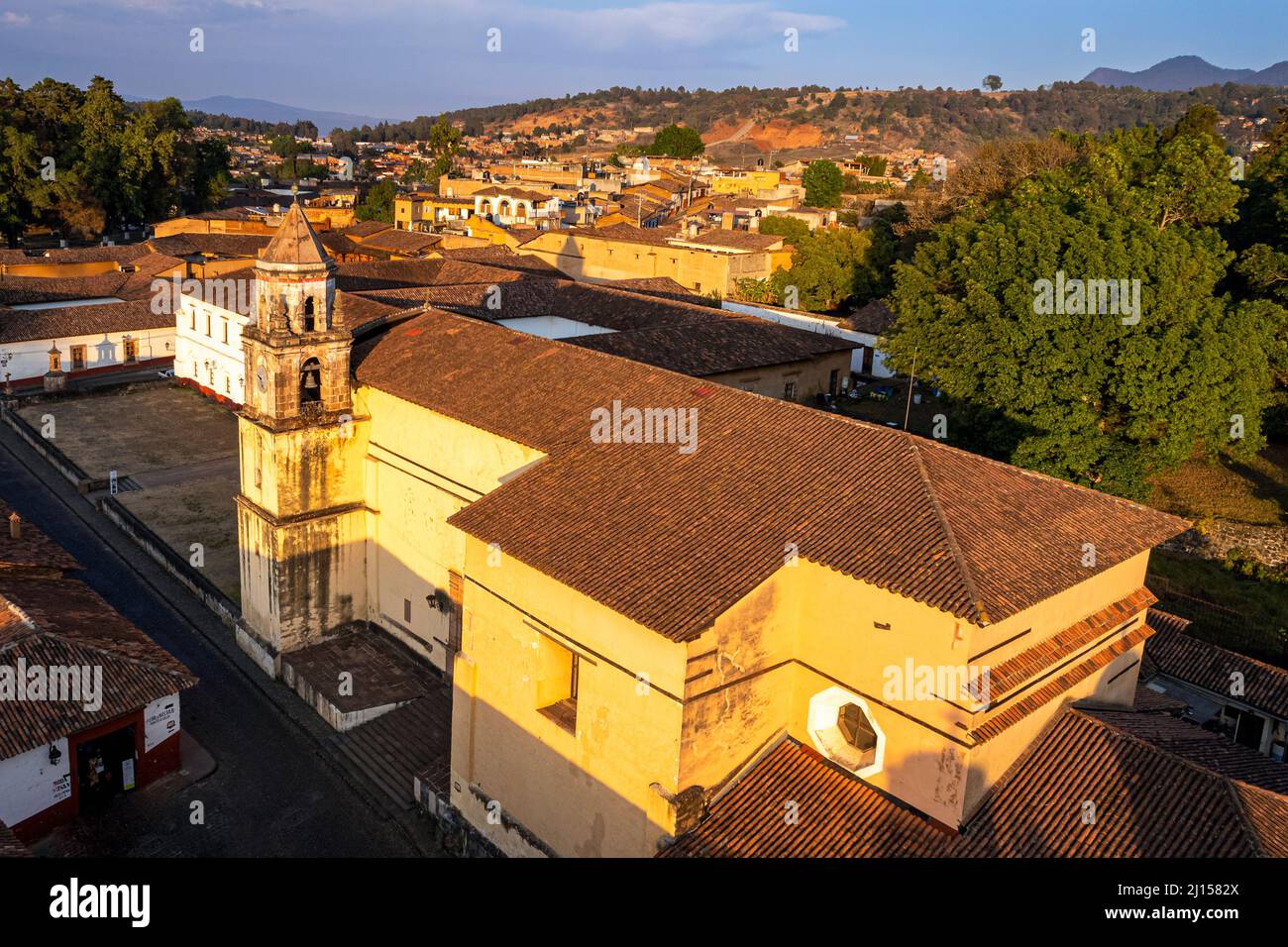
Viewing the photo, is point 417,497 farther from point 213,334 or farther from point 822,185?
A: point 822,185

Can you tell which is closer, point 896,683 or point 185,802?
point 896,683

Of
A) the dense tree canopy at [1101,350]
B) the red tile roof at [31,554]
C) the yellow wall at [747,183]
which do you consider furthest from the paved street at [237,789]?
the yellow wall at [747,183]

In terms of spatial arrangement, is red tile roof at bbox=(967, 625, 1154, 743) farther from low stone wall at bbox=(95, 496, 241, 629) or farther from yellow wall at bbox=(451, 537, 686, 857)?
low stone wall at bbox=(95, 496, 241, 629)

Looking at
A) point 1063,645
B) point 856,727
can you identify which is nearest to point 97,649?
point 856,727

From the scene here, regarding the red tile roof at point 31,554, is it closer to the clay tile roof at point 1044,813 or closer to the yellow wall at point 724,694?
the yellow wall at point 724,694

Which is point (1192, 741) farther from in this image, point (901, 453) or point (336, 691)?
point (336, 691)

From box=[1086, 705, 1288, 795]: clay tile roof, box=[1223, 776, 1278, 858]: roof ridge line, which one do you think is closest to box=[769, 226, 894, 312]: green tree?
box=[1086, 705, 1288, 795]: clay tile roof
